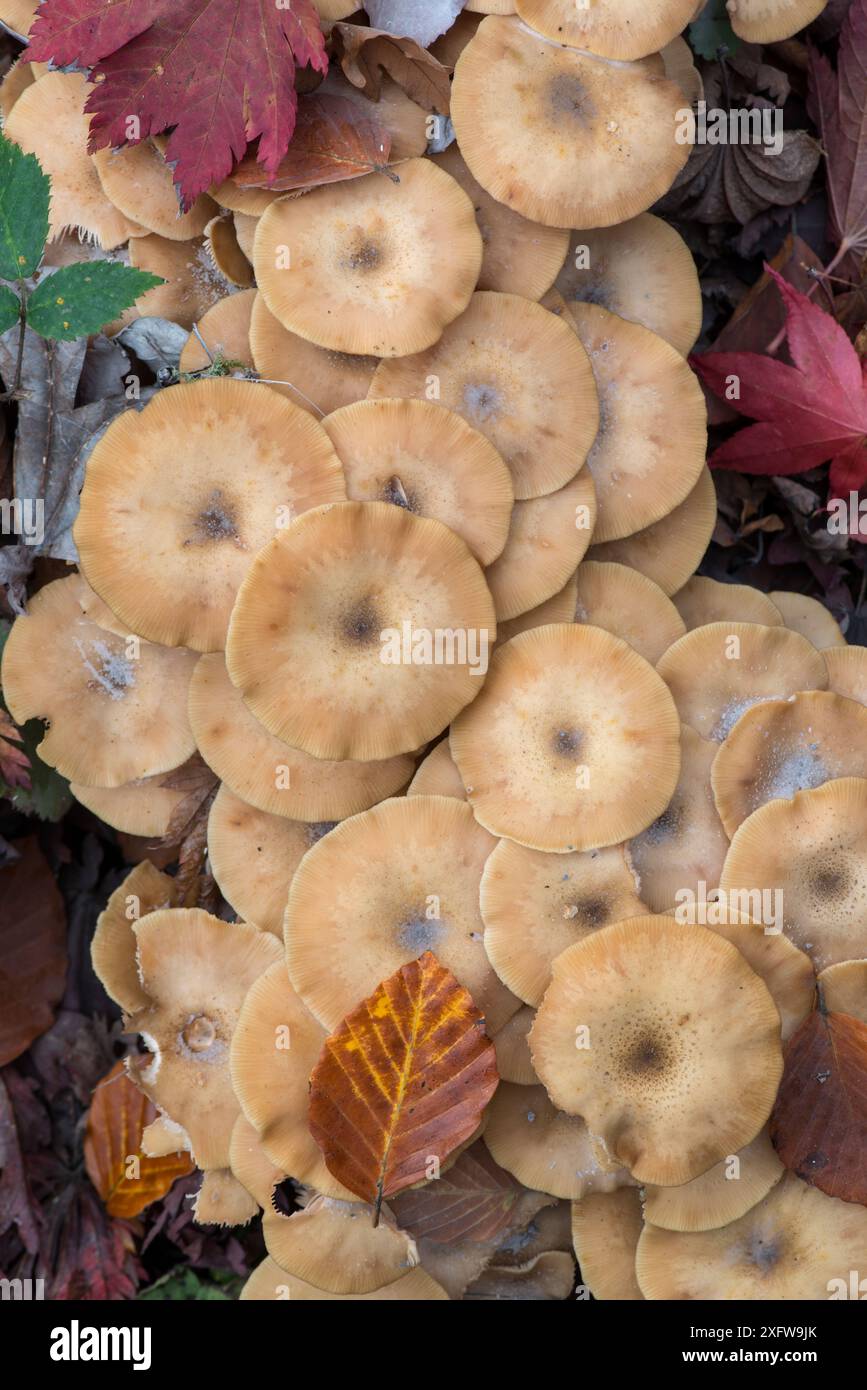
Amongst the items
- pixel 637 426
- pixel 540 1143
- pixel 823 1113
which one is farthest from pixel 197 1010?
pixel 637 426

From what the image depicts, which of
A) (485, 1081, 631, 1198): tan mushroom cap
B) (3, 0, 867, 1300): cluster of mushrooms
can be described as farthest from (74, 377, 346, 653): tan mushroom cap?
(485, 1081, 631, 1198): tan mushroom cap

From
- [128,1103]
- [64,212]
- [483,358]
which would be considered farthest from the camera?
[128,1103]

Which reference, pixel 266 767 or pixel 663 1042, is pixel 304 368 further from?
pixel 663 1042

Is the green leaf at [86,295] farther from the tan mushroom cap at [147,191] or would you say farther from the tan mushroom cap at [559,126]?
the tan mushroom cap at [559,126]

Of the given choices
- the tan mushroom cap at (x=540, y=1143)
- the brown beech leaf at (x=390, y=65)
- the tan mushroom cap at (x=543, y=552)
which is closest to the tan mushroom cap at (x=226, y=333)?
the brown beech leaf at (x=390, y=65)

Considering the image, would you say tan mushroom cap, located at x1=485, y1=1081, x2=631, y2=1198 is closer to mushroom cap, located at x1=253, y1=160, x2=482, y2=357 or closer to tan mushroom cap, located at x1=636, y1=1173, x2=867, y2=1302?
tan mushroom cap, located at x1=636, y1=1173, x2=867, y2=1302
